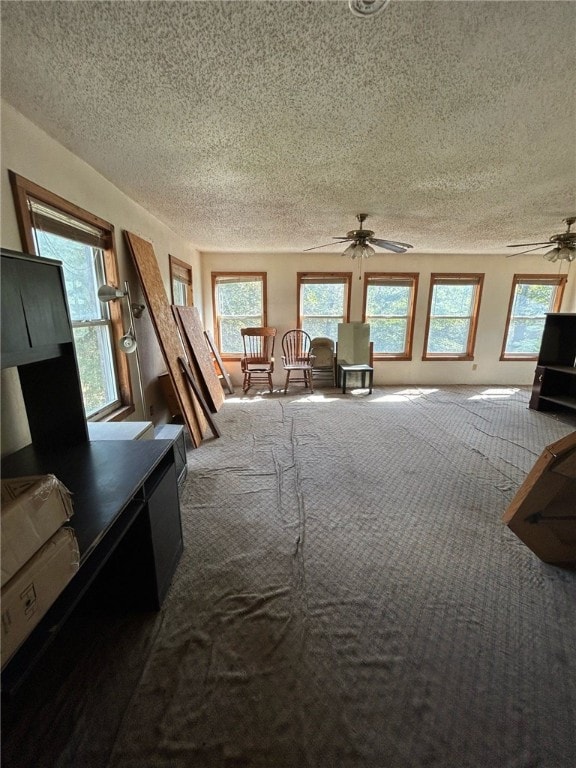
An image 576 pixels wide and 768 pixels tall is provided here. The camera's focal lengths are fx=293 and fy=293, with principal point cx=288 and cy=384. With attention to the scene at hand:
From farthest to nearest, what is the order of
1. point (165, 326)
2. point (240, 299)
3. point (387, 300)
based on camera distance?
point (387, 300) → point (240, 299) → point (165, 326)

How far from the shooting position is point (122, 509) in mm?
951

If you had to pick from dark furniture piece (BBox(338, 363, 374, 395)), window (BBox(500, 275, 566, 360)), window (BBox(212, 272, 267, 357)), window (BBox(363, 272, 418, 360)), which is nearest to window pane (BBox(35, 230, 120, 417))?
window (BBox(212, 272, 267, 357))

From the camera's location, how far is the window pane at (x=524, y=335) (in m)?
5.39

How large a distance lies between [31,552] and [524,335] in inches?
278

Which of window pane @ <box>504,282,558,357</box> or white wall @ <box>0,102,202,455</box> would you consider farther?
window pane @ <box>504,282,558,357</box>

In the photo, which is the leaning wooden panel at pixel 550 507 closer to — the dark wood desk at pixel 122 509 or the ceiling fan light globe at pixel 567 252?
the dark wood desk at pixel 122 509

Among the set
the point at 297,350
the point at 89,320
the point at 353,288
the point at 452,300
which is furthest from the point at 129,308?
the point at 452,300

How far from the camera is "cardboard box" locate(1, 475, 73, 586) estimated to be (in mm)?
588

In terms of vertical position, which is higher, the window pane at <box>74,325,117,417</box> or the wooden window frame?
the wooden window frame

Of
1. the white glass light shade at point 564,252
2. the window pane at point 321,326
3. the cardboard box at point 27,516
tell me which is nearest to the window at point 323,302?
the window pane at point 321,326

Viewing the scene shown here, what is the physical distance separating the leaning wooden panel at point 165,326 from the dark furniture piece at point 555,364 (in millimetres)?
4525

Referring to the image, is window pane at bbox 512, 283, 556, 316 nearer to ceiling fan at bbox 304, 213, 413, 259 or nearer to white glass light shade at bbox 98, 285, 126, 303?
ceiling fan at bbox 304, 213, 413, 259

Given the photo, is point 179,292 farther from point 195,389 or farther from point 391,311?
point 391,311

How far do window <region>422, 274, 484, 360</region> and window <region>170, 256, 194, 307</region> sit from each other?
13.3 ft
